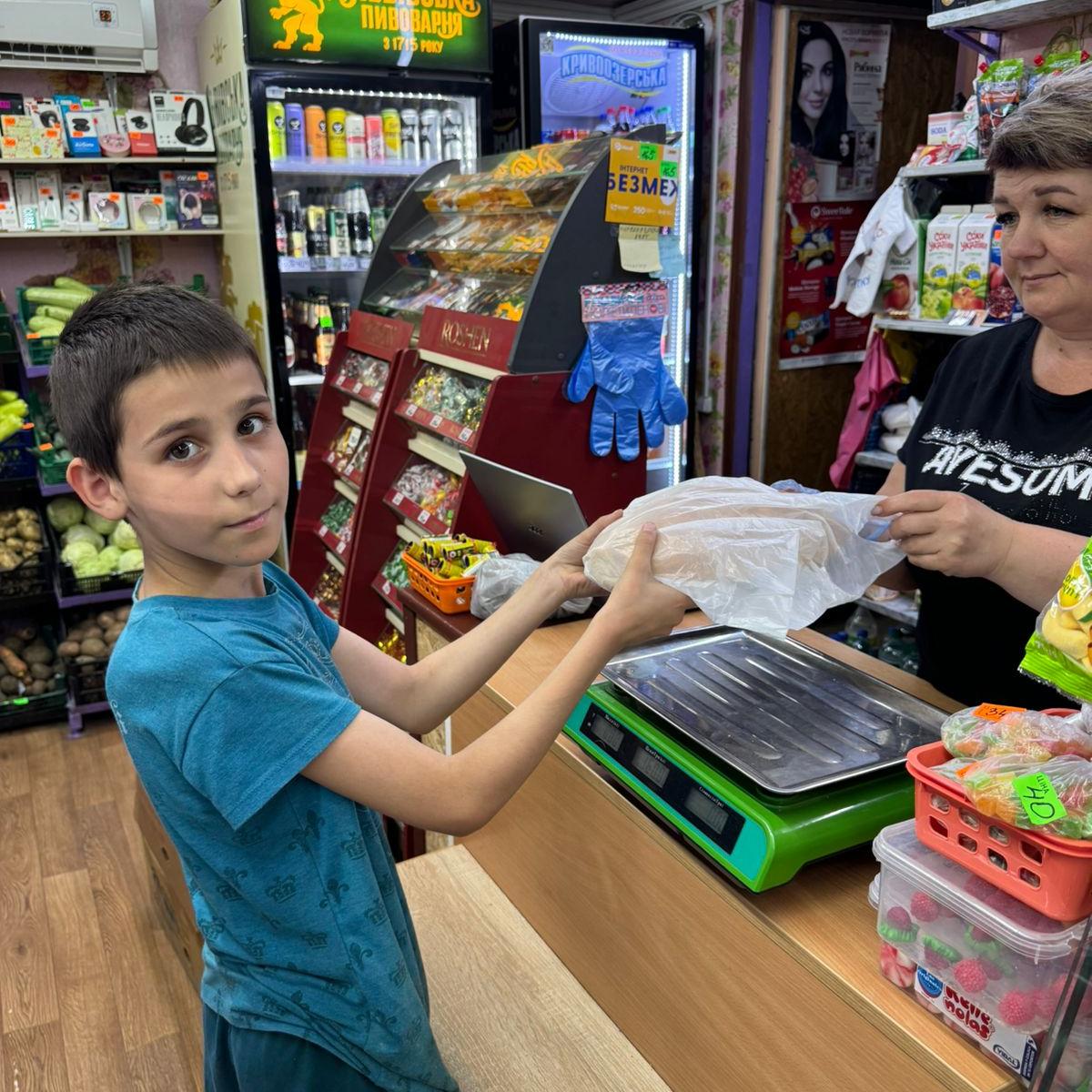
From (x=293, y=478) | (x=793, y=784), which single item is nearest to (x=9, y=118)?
(x=293, y=478)

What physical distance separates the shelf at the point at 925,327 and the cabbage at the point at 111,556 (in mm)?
3342

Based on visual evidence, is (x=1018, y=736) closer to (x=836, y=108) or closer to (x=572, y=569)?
(x=572, y=569)

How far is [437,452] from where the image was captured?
3.29m

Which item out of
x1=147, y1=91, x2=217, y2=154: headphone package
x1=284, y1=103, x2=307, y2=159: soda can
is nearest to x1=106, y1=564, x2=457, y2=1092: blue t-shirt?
x1=284, y1=103, x2=307, y2=159: soda can

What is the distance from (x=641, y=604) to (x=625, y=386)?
6.39 ft

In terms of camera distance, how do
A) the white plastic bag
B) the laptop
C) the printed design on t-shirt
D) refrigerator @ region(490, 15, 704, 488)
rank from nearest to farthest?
1. the white plastic bag
2. the printed design on t-shirt
3. the laptop
4. refrigerator @ region(490, 15, 704, 488)

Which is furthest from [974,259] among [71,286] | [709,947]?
[71,286]

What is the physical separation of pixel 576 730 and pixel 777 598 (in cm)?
42

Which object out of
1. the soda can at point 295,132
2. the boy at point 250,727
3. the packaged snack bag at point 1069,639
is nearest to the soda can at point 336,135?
the soda can at point 295,132

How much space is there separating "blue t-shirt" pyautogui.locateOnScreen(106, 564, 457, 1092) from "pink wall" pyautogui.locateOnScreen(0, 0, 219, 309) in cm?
398

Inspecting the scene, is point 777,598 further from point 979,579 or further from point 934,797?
point 979,579

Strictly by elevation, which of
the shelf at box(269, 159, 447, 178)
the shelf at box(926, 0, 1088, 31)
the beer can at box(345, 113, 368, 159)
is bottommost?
the shelf at box(269, 159, 447, 178)

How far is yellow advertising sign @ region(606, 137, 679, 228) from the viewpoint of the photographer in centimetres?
289

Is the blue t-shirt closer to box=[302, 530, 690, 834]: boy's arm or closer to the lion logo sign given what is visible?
box=[302, 530, 690, 834]: boy's arm
